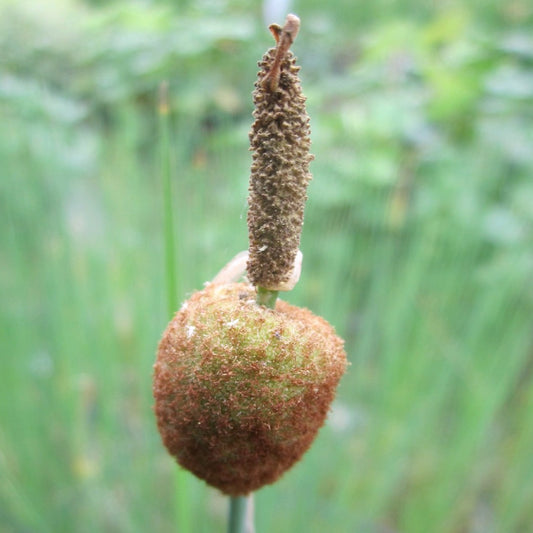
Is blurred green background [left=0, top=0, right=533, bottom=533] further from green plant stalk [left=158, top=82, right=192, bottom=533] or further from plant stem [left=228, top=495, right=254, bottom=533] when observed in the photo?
plant stem [left=228, top=495, right=254, bottom=533]

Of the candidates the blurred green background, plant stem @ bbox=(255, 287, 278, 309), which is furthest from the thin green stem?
the blurred green background

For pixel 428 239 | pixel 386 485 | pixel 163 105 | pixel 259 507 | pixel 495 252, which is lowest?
pixel 259 507

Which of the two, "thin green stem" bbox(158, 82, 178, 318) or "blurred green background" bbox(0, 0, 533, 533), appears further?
"blurred green background" bbox(0, 0, 533, 533)

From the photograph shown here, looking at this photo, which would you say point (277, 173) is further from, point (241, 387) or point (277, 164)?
point (241, 387)

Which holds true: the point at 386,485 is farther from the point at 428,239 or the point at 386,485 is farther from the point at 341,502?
the point at 428,239

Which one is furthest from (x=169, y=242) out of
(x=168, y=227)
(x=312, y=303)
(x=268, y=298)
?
(x=312, y=303)

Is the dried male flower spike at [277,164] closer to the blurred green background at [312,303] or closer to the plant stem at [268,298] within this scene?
the plant stem at [268,298]

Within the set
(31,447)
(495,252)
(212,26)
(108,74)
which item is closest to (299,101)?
(31,447)

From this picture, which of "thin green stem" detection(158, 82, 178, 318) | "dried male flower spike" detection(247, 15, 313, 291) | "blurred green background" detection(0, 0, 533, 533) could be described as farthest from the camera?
"blurred green background" detection(0, 0, 533, 533)
